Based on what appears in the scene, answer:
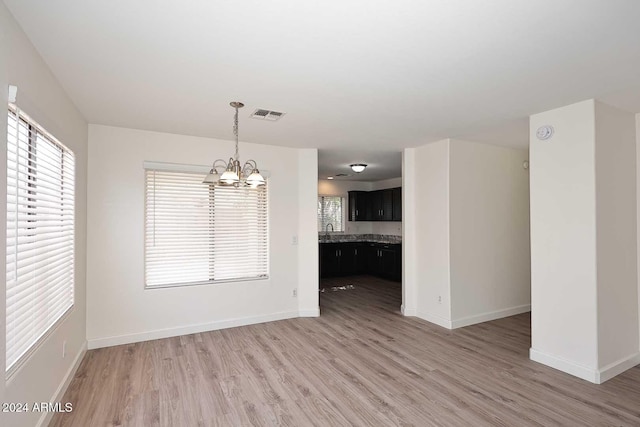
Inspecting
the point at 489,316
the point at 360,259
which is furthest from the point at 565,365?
the point at 360,259

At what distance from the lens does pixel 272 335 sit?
4090 millimetres

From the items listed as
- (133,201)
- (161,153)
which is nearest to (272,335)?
(133,201)

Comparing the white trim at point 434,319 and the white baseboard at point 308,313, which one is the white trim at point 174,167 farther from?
the white trim at point 434,319

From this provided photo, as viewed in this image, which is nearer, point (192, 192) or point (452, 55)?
point (452, 55)

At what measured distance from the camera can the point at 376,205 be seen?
8609mm

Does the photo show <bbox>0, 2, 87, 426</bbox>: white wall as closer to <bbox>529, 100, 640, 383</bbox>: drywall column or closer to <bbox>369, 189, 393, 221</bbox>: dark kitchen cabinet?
<bbox>529, 100, 640, 383</bbox>: drywall column

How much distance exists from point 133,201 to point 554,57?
4222 millimetres

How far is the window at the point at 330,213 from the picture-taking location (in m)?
8.86

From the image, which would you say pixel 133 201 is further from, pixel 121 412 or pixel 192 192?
pixel 121 412

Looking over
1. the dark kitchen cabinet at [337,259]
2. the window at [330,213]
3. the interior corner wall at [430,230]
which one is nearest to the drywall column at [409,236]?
the interior corner wall at [430,230]

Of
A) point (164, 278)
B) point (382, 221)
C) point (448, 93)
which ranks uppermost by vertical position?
point (448, 93)

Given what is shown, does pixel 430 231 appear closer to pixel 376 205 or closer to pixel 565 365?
pixel 565 365

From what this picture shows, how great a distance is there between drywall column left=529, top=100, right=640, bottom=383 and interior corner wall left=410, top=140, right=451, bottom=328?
45.7 inches

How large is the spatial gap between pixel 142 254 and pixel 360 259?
564 cm
